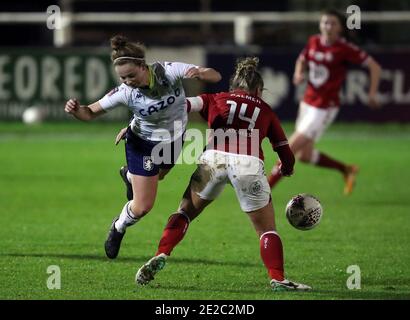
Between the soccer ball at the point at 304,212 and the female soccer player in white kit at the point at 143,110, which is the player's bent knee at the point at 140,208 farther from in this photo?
the soccer ball at the point at 304,212

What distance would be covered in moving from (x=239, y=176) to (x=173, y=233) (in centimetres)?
71

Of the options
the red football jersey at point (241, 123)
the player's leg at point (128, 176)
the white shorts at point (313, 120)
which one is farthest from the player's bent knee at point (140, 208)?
the white shorts at point (313, 120)

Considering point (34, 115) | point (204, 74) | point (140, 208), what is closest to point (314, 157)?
point (140, 208)

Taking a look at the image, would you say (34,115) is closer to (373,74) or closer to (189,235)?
(373,74)

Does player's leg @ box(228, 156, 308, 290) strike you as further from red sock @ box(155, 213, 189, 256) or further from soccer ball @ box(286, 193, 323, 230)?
red sock @ box(155, 213, 189, 256)

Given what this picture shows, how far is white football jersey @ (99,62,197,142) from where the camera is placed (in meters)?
8.13

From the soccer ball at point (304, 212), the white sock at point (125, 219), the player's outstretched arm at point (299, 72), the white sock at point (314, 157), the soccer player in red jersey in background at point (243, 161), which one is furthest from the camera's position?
the white sock at point (314, 157)

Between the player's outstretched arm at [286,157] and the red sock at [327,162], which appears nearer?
the player's outstretched arm at [286,157]

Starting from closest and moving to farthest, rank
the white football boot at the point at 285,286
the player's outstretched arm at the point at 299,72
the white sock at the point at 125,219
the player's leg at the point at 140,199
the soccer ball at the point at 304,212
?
the white football boot at the point at 285,286 < the soccer ball at the point at 304,212 < the player's leg at the point at 140,199 < the white sock at the point at 125,219 < the player's outstretched arm at the point at 299,72

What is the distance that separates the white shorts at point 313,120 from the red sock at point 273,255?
19.1 ft

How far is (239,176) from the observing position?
762 centimetres

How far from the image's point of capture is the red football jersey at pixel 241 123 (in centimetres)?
764
